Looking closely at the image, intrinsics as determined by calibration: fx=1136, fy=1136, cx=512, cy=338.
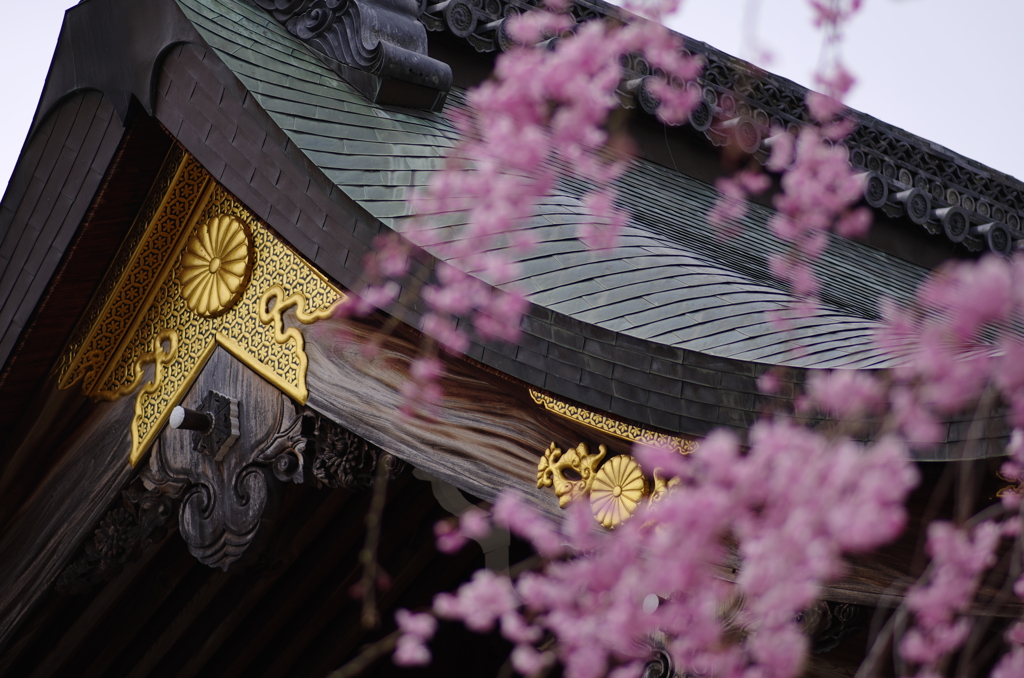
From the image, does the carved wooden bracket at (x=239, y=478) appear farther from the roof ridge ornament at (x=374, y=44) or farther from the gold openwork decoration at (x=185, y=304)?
the roof ridge ornament at (x=374, y=44)

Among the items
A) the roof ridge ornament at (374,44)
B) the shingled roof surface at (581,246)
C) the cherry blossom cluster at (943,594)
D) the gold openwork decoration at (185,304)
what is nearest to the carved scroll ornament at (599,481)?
the shingled roof surface at (581,246)

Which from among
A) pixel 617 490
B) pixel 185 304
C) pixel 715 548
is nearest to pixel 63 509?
pixel 185 304

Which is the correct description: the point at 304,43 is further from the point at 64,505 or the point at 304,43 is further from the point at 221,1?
the point at 64,505

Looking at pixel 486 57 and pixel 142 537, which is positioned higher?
pixel 486 57

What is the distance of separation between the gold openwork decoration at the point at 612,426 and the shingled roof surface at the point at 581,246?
164mm

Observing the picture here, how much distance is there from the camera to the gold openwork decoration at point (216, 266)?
9.95ft

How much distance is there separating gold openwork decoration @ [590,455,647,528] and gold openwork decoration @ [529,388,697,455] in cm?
6

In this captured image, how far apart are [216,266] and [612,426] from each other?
1.47m

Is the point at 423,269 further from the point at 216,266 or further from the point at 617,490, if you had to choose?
the point at 216,266

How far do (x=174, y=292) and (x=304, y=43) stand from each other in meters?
0.81

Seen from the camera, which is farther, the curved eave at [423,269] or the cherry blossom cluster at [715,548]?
the curved eave at [423,269]

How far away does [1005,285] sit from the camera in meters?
0.86

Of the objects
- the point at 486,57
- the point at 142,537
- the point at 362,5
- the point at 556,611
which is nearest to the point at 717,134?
the point at 486,57

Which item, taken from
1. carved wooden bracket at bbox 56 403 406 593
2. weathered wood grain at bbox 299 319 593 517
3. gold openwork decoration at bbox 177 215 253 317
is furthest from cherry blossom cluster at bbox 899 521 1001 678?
gold openwork decoration at bbox 177 215 253 317
